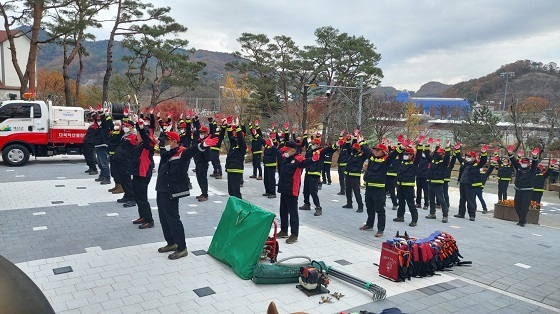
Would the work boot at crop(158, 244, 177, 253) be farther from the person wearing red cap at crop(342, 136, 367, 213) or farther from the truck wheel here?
the truck wheel

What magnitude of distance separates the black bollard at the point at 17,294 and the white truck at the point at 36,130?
1422cm

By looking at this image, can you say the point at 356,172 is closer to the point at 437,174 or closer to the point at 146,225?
the point at 437,174

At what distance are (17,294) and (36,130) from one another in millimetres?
14459

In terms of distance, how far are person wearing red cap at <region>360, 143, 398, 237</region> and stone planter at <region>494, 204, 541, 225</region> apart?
637cm

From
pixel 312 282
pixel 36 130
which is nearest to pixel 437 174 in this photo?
pixel 312 282

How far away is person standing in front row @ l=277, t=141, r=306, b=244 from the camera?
7.25 m

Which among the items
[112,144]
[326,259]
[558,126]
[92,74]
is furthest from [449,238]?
[92,74]

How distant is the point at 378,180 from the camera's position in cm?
827

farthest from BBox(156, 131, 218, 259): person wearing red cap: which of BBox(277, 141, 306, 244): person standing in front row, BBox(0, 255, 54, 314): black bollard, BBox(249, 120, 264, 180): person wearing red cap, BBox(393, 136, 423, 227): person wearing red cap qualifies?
BBox(249, 120, 264, 180): person wearing red cap

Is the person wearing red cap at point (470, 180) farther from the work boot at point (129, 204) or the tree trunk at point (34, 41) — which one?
the tree trunk at point (34, 41)

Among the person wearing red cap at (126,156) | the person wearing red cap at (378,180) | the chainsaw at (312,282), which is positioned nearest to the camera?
the chainsaw at (312,282)

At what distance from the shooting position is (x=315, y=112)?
110 ft

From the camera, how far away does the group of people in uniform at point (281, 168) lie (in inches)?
247

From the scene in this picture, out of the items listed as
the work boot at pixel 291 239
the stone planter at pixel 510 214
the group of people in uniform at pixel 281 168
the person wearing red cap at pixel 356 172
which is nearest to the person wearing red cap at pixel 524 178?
the group of people in uniform at pixel 281 168
